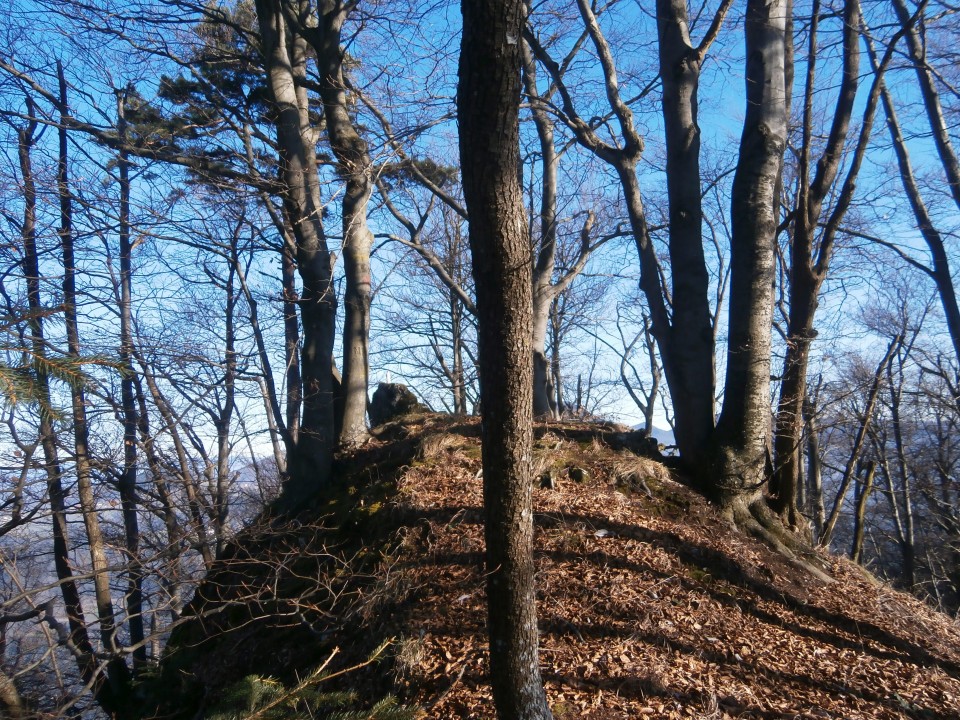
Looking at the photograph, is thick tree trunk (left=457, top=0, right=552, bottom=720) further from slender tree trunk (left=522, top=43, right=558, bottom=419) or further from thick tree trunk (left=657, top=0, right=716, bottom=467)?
Answer: slender tree trunk (left=522, top=43, right=558, bottom=419)

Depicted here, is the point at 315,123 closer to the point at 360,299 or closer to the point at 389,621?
the point at 360,299

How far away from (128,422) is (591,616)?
5.11 meters

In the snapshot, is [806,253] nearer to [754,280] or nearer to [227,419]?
[754,280]

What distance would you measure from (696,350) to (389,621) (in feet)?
13.1

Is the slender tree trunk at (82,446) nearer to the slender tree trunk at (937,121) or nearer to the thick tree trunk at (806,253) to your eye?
the thick tree trunk at (806,253)

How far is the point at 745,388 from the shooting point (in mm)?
5965

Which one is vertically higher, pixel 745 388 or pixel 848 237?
pixel 848 237

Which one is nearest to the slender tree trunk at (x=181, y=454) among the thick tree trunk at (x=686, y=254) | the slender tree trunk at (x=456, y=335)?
the thick tree trunk at (x=686, y=254)

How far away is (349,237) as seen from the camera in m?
8.27

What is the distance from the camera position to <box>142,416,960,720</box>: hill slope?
3.97 metres

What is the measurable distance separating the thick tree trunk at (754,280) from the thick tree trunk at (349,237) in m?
4.41

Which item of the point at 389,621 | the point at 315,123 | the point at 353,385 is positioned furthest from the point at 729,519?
the point at 315,123

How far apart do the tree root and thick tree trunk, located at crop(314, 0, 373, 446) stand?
4630mm

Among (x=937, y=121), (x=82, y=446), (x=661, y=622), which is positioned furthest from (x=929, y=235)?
(x=82, y=446)
